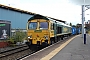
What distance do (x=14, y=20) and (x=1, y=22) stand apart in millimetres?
5779

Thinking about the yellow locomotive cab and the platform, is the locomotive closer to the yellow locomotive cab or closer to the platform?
the yellow locomotive cab

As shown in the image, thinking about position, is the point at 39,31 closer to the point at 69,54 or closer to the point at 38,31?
the point at 38,31

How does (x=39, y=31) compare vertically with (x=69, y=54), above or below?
above

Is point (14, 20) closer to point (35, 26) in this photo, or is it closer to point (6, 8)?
point (6, 8)

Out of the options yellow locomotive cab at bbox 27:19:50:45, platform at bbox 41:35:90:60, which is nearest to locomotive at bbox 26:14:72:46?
yellow locomotive cab at bbox 27:19:50:45

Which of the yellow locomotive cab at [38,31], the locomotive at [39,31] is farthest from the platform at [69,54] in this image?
the yellow locomotive cab at [38,31]

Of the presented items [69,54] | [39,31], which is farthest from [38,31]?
[69,54]

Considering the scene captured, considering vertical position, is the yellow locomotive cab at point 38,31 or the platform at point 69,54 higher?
the yellow locomotive cab at point 38,31

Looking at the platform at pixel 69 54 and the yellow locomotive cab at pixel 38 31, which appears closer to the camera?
the platform at pixel 69 54

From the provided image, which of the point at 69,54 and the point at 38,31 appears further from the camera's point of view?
the point at 38,31

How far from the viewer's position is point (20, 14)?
33594 millimetres

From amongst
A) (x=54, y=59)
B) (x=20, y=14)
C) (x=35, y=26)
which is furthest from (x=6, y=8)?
(x=54, y=59)

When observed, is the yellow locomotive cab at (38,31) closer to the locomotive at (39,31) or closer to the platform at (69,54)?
the locomotive at (39,31)

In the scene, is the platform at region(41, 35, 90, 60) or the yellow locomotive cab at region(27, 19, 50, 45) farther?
the yellow locomotive cab at region(27, 19, 50, 45)
